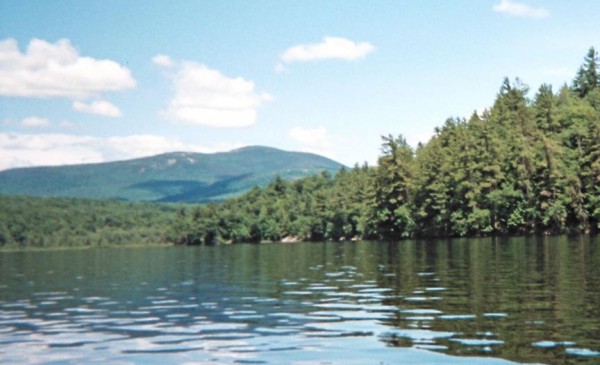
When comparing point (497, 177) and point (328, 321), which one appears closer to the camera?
point (328, 321)

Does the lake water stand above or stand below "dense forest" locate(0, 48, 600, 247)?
below

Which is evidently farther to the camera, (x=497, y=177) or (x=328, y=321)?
(x=497, y=177)

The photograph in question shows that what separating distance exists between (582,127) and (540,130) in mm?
8485

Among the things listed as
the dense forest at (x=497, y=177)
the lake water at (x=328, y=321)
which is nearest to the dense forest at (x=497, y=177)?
the dense forest at (x=497, y=177)

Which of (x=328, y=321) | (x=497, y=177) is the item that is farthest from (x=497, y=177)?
(x=328, y=321)

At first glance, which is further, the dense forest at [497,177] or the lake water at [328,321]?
the dense forest at [497,177]

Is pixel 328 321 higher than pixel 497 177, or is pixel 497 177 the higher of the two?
pixel 497 177

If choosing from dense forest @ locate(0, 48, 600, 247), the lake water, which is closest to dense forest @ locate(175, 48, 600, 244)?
dense forest @ locate(0, 48, 600, 247)

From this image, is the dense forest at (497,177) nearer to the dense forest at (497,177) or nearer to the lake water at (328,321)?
the dense forest at (497,177)

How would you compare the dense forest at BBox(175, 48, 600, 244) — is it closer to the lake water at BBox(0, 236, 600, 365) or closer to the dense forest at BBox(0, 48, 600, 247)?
the dense forest at BBox(0, 48, 600, 247)

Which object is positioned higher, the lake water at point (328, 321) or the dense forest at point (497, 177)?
the dense forest at point (497, 177)

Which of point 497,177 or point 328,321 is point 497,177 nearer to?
point 497,177

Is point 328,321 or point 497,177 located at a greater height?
point 497,177

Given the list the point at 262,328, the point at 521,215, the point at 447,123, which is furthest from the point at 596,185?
the point at 262,328
